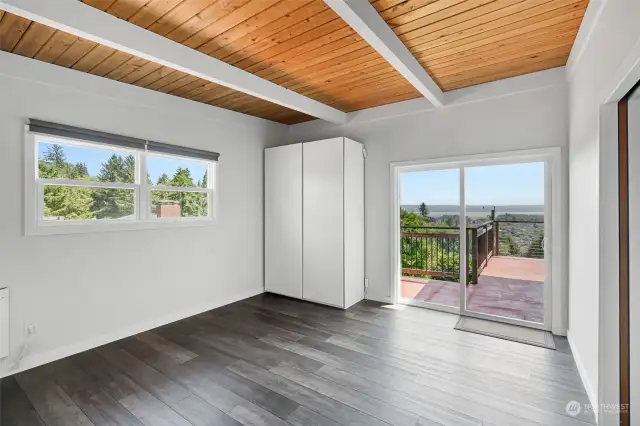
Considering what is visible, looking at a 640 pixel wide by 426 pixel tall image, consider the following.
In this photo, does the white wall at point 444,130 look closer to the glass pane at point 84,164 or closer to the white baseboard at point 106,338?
the white baseboard at point 106,338

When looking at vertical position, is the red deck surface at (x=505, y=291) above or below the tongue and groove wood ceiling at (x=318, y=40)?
below

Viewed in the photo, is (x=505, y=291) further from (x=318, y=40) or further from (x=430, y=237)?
(x=318, y=40)

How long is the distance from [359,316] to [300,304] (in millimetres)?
893

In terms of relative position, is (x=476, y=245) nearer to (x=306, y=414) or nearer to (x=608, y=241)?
(x=608, y=241)

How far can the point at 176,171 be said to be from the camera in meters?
3.77

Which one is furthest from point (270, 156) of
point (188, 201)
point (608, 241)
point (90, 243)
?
point (608, 241)

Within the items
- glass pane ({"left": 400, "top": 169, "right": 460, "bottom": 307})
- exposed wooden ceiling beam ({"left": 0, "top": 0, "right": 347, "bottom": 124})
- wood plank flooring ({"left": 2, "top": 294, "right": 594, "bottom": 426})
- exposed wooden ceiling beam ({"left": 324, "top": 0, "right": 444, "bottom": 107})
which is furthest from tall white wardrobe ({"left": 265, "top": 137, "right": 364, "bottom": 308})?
exposed wooden ceiling beam ({"left": 324, "top": 0, "right": 444, "bottom": 107})

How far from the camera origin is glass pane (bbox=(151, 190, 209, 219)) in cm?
356

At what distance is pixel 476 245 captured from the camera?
3809 millimetres

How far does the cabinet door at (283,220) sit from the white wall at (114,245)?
23 cm

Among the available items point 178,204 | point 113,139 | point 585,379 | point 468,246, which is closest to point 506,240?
point 468,246

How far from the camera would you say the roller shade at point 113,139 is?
2.68 metres

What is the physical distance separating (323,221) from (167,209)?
1.89 metres

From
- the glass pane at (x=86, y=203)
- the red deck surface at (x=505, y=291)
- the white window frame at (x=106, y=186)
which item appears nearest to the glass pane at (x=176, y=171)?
the white window frame at (x=106, y=186)
